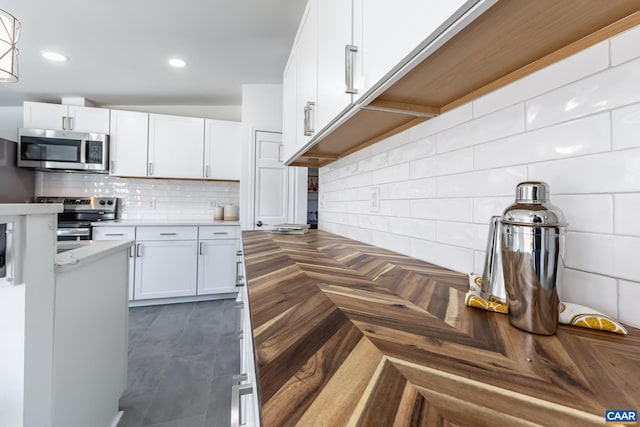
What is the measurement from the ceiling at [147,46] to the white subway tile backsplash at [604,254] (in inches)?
84.1

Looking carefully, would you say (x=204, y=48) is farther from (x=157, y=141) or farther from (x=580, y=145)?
(x=580, y=145)

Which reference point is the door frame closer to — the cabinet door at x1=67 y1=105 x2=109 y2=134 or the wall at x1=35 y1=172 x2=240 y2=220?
the wall at x1=35 y1=172 x2=240 y2=220

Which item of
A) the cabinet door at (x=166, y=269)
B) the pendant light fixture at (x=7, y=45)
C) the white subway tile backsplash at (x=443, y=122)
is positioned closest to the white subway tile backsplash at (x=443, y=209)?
the white subway tile backsplash at (x=443, y=122)

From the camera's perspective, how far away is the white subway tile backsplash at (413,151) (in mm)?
1048

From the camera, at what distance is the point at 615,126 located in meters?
0.53

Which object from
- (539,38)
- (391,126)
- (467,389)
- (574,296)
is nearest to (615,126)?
(539,38)

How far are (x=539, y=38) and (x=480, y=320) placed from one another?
61cm

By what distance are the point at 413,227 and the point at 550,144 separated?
577 millimetres

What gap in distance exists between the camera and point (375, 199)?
4.81ft

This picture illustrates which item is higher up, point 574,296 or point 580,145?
point 580,145

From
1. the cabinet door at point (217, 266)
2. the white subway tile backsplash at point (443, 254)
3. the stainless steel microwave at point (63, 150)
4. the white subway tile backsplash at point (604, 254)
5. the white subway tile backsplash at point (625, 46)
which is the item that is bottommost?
the cabinet door at point (217, 266)

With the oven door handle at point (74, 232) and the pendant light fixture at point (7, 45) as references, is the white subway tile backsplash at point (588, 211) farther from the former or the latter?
the oven door handle at point (74, 232)

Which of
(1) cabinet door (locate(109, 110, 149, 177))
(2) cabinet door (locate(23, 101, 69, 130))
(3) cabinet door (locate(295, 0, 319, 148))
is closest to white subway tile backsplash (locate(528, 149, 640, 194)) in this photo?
(3) cabinet door (locate(295, 0, 319, 148))

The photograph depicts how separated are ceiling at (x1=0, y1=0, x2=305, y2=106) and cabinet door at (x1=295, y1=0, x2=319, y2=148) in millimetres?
638
